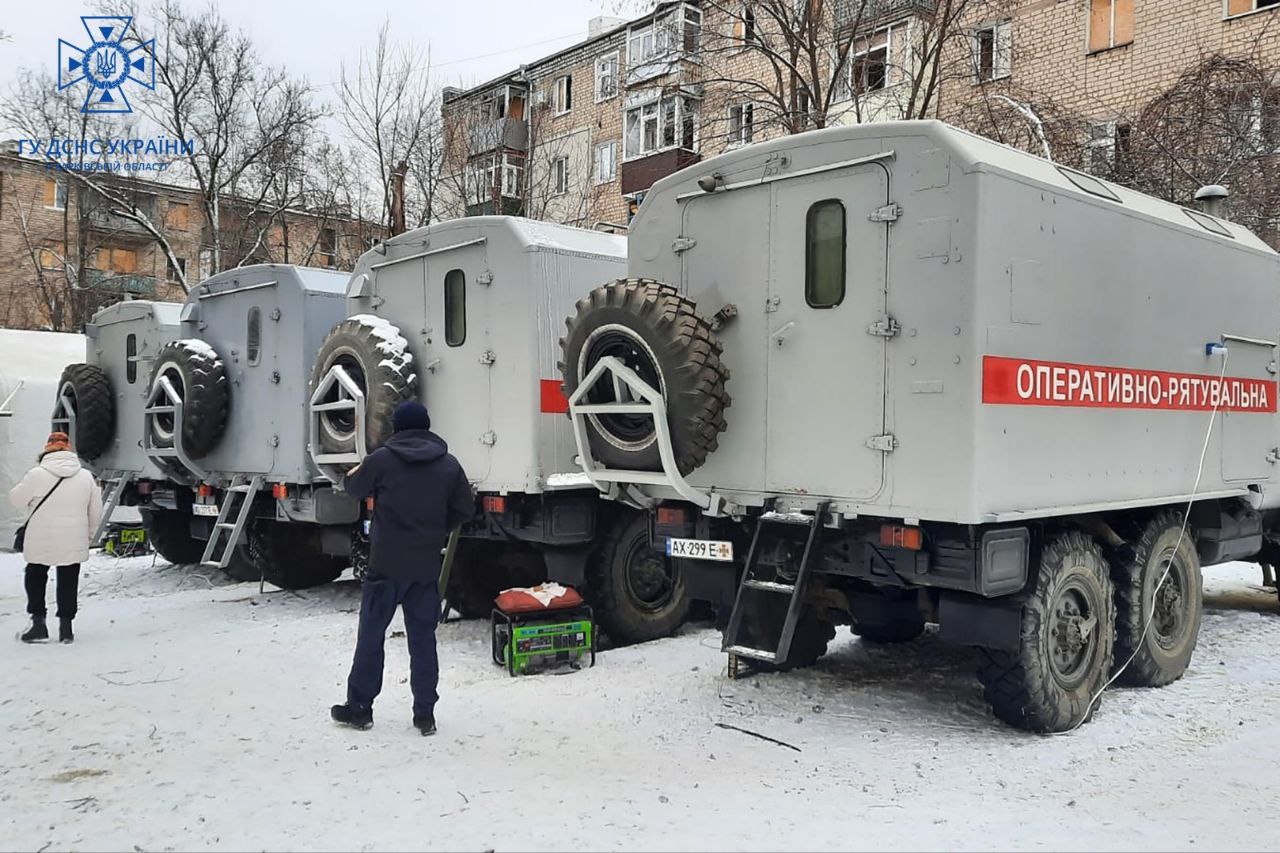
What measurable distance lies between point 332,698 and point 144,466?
6852 millimetres

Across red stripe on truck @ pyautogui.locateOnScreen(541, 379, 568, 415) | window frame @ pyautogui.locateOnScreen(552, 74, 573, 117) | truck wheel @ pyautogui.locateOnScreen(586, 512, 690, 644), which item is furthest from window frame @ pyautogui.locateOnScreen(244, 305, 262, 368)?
window frame @ pyautogui.locateOnScreen(552, 74, 573, 117)

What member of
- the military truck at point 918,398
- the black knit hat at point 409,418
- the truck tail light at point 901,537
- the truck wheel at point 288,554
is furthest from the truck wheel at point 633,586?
the truck wheel at point 288,554

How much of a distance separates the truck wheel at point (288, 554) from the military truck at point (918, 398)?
5.38m

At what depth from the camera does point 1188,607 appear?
6.93 meters

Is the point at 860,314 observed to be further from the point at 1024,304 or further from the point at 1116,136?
the point at 1116,136

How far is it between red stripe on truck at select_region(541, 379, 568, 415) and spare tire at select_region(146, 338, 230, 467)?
4289mm

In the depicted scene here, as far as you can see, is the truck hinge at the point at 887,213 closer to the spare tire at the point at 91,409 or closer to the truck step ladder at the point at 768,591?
the truck step ladder at the point at 768,591

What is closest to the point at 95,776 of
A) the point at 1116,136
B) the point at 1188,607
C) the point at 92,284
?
the point at 1188,607

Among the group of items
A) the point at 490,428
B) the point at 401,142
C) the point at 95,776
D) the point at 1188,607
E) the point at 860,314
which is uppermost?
the point at 401,142

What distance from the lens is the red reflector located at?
20.6ft

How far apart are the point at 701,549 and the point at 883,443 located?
1.37m

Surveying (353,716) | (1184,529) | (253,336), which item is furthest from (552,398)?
(1184,529)

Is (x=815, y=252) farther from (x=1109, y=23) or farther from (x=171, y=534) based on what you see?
(x=1109, y=23)

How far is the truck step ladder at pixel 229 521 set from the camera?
9.37m
